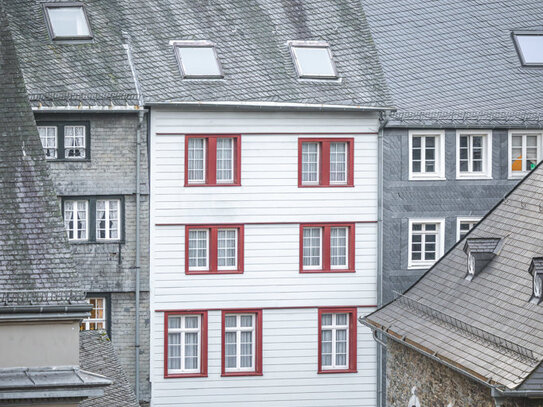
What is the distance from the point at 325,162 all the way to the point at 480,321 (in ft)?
40.8

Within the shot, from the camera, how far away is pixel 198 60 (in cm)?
4284

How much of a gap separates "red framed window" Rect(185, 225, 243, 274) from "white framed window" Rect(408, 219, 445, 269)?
5.02 metres

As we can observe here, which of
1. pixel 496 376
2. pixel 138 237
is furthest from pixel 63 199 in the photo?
pixel 496 376

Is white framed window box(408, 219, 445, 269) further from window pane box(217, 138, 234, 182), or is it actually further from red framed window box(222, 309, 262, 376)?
window pane box(217, 138, 234, 182)

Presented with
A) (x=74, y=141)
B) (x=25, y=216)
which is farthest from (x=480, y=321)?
(x=74, y=141)

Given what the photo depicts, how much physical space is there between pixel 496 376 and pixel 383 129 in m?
15.8

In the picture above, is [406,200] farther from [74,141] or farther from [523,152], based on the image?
[74,141]

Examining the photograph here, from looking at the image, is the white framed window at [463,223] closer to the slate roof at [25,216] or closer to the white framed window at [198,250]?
the white framed window at [198,250]

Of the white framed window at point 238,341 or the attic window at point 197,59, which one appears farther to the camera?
the white framed window at point 238,341

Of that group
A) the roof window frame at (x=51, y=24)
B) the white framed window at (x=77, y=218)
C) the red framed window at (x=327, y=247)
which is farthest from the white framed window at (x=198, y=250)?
the roof window frame at (x=51, y=24)

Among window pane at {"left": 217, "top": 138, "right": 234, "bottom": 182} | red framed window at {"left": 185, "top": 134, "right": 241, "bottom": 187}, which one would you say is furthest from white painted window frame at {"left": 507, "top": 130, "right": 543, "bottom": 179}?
window pane at {"left": 217, "top": 138, "right": 234, "bottom": 182}

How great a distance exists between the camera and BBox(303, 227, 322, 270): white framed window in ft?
142

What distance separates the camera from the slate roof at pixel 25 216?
25453 mm

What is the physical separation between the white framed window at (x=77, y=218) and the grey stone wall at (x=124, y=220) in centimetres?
30
